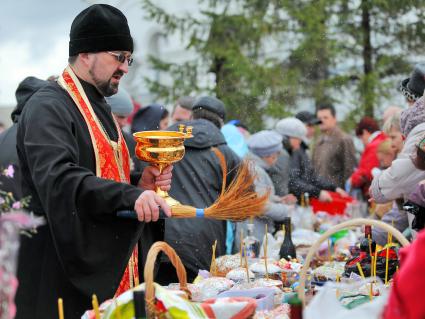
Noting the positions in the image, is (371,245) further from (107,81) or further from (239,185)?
(107,81)

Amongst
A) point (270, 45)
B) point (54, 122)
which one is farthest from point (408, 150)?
point (270, 45)

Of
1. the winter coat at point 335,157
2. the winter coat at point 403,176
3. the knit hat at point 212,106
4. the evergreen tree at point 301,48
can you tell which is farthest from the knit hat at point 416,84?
the evergreen tree at point 301,48

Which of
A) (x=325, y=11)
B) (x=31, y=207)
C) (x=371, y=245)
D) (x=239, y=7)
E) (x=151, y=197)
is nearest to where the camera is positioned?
(x=151, y=197)

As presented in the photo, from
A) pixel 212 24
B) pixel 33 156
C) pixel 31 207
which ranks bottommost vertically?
pixel 31 207

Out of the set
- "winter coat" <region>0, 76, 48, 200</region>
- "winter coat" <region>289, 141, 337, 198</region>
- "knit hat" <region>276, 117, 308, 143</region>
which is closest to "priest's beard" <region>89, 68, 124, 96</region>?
"winter coat" <region>0, 76, 48, 200</region>

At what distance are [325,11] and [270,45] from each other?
145 cm

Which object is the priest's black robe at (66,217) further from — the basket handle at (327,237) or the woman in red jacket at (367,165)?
the woman in red jacket at (367,165)

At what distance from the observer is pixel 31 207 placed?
3.36 meters

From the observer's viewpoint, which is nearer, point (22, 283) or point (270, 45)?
point (22, 283)

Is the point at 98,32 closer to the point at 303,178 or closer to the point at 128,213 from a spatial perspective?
the point at 128,213

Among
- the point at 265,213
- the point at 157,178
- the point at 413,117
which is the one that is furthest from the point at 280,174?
the point at 157,178

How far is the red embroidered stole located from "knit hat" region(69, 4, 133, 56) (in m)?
0.15

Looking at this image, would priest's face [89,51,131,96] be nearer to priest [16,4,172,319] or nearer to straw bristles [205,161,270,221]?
priest [16,4,172,319]

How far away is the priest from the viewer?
3.16m
